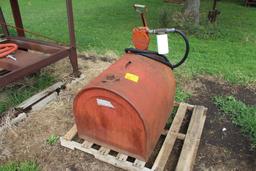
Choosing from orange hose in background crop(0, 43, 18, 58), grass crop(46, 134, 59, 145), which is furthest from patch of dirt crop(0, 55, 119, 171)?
orange hose in background crop(0, 43, 18, 58)

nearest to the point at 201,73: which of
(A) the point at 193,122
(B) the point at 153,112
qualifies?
(A) the point at 193,122

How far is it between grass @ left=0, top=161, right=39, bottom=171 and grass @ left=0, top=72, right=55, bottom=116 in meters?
0.82

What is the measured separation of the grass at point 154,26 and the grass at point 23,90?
1.15 m

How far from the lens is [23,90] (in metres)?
3.30

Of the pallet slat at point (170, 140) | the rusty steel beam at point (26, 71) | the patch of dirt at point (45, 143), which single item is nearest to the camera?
the pallet slat at point (170, 140)

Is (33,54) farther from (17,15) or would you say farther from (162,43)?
(162,43)

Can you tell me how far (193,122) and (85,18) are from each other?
4657 mm

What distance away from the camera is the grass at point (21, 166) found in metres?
2.18

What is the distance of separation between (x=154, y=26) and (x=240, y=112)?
3351mm

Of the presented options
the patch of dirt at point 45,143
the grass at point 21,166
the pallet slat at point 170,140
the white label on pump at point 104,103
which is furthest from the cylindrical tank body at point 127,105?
the grass at point 21,166

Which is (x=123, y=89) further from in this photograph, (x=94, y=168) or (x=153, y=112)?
(x=94, y=168)

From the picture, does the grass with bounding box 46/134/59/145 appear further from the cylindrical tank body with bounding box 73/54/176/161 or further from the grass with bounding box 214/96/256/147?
the grass with bounding box 214/96/256/147

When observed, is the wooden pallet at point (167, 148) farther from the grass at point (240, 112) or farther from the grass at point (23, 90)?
the grass at point (23, 90)

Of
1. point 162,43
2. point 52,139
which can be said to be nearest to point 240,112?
point 162,43
